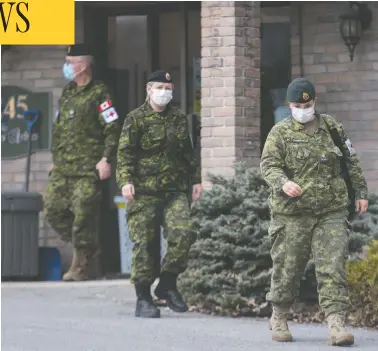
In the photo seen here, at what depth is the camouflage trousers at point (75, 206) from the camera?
44.5ft

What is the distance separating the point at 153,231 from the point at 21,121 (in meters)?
4.53

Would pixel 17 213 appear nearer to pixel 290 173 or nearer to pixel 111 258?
pixel 111 258

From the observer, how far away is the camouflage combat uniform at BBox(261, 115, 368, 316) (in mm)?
8930

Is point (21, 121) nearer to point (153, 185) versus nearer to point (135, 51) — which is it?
point (135, 51)

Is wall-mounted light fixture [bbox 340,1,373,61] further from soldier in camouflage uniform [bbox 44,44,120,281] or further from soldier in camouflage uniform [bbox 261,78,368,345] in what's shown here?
soldier in camouflage uniform [bbox 261,78,368,345]

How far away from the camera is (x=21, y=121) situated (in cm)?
1471

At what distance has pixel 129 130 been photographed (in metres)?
10.5

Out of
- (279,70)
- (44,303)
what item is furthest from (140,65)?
(44,303)

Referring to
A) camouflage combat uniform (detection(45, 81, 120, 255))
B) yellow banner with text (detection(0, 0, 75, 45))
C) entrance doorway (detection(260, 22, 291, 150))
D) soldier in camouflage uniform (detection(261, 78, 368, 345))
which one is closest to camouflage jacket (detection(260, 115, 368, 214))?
soldier in camouflage uniform (detection(261, 78, 368, 345))

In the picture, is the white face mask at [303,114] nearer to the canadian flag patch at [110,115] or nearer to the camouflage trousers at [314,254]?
the camouflage trousers at [314,254]

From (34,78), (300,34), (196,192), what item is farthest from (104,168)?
(196,192)

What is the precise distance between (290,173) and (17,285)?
495 centimetres

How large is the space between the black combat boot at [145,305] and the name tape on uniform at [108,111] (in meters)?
3.04

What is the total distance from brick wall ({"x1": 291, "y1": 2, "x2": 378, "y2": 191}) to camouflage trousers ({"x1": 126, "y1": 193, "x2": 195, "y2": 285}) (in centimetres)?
339
